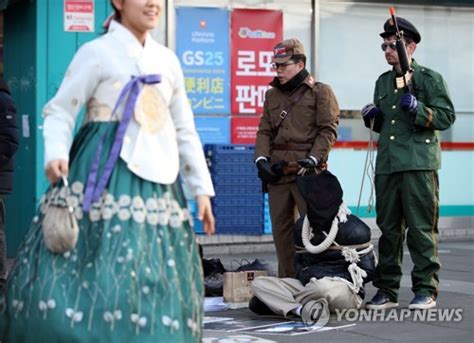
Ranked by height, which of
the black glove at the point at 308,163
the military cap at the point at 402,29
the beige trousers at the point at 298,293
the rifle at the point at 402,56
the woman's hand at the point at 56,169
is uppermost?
the military cap at the point at 402,29

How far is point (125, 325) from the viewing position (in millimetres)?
4676

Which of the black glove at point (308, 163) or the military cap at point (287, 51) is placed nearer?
the black glove at point (308, 163)

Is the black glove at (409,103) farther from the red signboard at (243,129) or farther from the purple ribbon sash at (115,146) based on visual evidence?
the red signboard at (243,129)

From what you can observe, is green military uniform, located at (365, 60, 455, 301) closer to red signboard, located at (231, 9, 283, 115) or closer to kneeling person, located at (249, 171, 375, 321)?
kneeling person, located at (249, 171, 375, 321)

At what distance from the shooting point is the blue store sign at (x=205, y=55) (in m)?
13.2

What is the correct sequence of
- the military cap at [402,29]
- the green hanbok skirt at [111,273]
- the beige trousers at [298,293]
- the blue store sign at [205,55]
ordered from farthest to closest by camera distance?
the blue store sign at [205,55] < the military cap at [402,29] < the beige trousers at [298,293] < the green hanbok skirt at [111,273]

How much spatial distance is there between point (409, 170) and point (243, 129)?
18.5 feet

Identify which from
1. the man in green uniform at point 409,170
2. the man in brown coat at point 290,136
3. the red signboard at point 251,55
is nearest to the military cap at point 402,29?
the man in green uniform at point 409,170

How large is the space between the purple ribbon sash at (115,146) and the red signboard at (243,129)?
8.54m

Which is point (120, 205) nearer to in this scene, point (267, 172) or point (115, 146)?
point (115, 146)

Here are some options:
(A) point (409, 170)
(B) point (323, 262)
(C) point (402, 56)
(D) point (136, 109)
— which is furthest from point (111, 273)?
(C) point (402, 56)

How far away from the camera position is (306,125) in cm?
859

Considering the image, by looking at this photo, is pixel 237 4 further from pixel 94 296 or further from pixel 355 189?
pixel 94 296

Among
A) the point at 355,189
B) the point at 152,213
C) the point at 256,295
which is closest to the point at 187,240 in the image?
the point at 152,213
